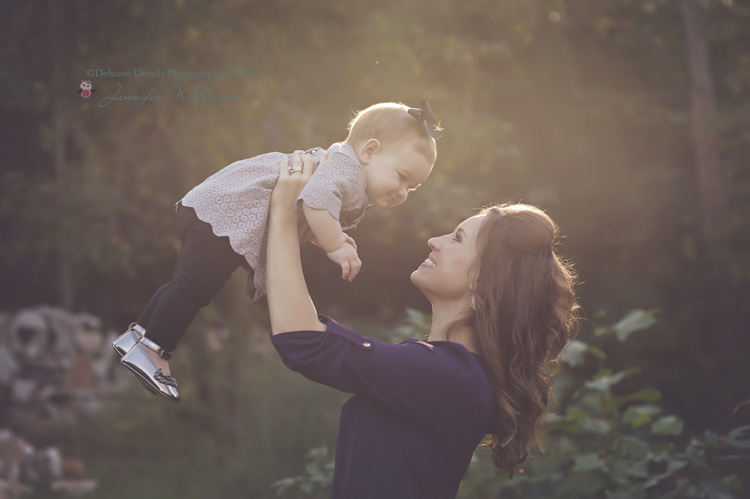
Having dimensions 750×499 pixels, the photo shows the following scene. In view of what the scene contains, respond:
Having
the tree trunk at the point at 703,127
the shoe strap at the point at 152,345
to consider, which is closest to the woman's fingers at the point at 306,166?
the shoe strap at the point at 152,345

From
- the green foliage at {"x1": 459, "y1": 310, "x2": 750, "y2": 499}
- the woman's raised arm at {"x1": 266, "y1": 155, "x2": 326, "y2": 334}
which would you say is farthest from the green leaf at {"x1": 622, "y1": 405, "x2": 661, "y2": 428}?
the woman's raised arm at {"x1": 266, "y1": 155, "x2": 326, "y2": 334}

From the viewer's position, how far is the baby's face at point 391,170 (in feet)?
7.45

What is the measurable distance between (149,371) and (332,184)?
689 mm

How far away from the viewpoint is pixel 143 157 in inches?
305

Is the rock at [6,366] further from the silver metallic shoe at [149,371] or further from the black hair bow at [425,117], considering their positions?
the black hair bow at [425,117]

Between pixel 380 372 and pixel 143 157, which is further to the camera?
pixel 143 157

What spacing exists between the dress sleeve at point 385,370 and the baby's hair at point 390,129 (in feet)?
2.10

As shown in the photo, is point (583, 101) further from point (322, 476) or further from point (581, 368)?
point (322, 476)

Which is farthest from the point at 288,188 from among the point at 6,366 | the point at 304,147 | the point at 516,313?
the point at 6,366

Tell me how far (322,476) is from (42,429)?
685cm

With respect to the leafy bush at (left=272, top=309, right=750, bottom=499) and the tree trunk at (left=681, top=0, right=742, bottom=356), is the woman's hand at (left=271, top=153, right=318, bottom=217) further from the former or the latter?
the tree trunk at (left=681, top=0, right=742, bottom=356)

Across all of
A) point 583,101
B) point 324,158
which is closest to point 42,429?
point 324,158

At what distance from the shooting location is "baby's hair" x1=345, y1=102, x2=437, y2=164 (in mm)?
2285

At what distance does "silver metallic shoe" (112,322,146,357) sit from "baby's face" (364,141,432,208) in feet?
2.55
